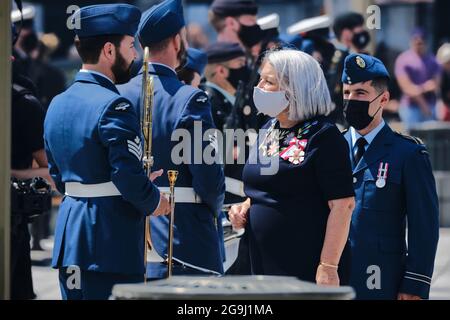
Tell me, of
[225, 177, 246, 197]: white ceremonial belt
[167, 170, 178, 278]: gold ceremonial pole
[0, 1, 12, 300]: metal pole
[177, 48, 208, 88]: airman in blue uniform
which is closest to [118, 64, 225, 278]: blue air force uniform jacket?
[167, 170, 178, 278]: gold ceremonial pole

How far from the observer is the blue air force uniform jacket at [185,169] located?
6.00m

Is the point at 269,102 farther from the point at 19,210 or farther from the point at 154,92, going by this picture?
the point at 19,210

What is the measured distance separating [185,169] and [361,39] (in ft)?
16.1

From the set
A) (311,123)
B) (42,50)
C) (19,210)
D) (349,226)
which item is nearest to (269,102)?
(311,123)

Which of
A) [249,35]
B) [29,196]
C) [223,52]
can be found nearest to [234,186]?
[223,52]

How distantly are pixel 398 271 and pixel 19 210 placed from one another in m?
1.89

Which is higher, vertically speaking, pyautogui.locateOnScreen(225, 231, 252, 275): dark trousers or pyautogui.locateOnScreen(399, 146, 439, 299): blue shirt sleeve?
pyautogui.locateOnScreen(399, 146, 439, 299): blue shirt sleeve

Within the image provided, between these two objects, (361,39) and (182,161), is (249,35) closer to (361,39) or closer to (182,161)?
(361,39)

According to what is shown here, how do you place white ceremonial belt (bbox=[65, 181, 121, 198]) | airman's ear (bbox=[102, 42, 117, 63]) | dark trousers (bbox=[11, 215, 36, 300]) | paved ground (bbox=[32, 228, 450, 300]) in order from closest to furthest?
white ceremonial belt (bbox=[65, 181, 121, 198])
airman's ear (bbox=[102, 42, 117, 63])
dark trousers (bbox=[11, 215, 36, 300])
paved ground (bbox=[32, 228, 450, 300])

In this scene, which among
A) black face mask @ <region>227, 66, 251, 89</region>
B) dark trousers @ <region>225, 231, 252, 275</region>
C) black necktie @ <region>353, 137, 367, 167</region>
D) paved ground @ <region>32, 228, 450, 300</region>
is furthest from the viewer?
paved ground @ <region>32, 228, 450, 300</region>

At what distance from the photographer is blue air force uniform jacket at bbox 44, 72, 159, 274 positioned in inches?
212

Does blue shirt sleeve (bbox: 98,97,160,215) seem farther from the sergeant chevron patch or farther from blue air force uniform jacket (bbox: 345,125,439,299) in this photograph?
blue air force uniform jacket (bbox: 345,125,439,299)

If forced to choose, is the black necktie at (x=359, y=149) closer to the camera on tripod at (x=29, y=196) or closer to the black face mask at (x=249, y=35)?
the camera on tripod at (x=29, y=196)
